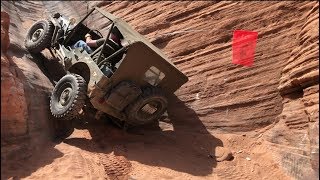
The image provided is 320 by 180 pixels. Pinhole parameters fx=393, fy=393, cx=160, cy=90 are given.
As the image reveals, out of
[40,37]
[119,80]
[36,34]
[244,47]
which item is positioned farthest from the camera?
[36,34]

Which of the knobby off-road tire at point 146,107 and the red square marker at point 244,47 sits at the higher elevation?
the red square marker at point 244,47

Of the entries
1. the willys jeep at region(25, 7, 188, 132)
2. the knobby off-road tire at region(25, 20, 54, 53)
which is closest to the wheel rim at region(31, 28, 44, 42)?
the knobby off-road tire at region(25, 20, 54, 53)

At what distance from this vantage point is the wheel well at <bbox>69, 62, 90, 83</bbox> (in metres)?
8.48

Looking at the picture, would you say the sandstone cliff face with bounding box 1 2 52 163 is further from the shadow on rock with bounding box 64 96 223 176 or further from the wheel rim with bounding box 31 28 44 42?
the shadow on rock with bounding box 64 96 223 176

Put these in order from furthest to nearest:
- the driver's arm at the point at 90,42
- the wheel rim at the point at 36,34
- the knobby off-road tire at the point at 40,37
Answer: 1. the wheel rim at the point at 36,34
2. the knobby off-road tire at the point at 40,37
3. the driver's arm at the point at 90,42

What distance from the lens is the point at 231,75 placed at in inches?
383

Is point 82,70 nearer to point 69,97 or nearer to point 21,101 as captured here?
point 69,97

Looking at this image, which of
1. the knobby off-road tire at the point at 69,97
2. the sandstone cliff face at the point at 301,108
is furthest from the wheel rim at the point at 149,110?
the sandstone cliff face at the point at 301,108

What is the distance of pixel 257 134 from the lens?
9.05 metres

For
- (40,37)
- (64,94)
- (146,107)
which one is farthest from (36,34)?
(146,107)

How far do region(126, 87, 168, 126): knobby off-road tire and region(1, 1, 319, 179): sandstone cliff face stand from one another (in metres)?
1.31

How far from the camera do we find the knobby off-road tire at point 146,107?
8.12m

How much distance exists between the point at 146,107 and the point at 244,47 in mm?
3102

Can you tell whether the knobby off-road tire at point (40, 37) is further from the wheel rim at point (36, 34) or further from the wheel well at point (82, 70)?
the wheel well at point (82, 70)
